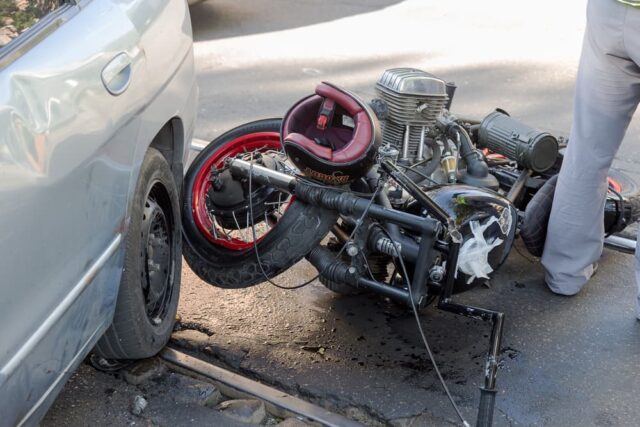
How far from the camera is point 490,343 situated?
315 cm

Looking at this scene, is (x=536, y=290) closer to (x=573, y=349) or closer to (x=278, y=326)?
(x=573, y=349)

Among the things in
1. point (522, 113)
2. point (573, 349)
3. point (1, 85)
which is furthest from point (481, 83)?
point (1, 85)

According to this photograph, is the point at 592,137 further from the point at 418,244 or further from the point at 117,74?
the point at 117,74

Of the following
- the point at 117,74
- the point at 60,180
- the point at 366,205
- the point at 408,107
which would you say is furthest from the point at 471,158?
the point at 60,180

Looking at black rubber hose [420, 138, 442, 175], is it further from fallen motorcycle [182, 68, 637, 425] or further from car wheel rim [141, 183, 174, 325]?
car wheel rim [141, 183, 174, 325]

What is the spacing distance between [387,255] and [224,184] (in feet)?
2.56

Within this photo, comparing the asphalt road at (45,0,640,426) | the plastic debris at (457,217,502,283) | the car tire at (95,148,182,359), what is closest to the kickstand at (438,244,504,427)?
A: the plastic debris at (457,217,502,283)

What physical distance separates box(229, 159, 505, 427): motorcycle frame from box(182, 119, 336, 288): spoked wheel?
9 cm

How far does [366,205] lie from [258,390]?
2.70ft

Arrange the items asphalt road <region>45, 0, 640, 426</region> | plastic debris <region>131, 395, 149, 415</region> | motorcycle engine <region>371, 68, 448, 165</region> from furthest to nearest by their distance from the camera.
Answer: motorcycle engine <region>371, 68, 448, 165</region>
asphalt road <region>45, 0, 640, 426</region>
plastic debris <region>131, 395, 149, 415</region>

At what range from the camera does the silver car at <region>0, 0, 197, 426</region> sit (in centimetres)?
225

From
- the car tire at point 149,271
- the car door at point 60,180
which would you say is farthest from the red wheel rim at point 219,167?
the car door at point 60,180

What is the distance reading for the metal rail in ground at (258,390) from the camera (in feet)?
10.4

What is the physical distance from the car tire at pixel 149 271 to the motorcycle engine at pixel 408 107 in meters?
0.97
